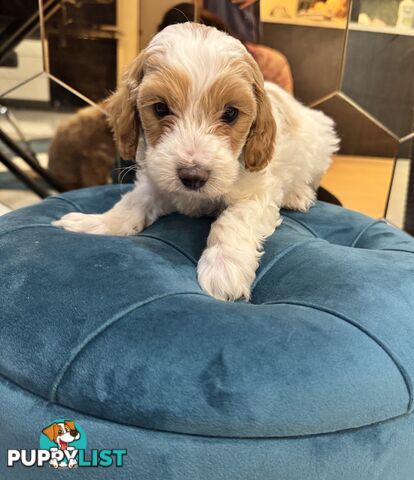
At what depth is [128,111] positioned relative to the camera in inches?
69.4

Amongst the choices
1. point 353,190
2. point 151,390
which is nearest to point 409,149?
point 353,190

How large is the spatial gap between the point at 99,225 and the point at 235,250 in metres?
0.59

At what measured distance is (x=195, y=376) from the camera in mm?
1160

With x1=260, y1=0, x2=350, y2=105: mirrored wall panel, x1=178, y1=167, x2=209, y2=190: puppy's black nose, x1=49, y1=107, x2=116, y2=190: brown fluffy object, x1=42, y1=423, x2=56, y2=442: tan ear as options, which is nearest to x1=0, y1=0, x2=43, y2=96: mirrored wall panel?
x1=49, y1=107, x2=116, y2=190: brown fluffy object

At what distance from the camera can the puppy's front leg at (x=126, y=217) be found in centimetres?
192

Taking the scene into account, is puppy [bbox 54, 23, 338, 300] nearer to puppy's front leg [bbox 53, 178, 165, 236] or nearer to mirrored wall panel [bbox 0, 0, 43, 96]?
puppy's front leg [bbox 53, 178, 165, 236]

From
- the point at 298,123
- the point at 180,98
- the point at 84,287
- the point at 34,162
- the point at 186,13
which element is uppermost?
the point at 186,13

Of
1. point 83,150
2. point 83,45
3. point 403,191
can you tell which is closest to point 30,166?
point 83,150

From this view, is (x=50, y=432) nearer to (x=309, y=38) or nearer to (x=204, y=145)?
(x=204, y=145)

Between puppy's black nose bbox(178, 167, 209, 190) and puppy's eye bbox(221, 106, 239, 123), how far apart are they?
0.71ft

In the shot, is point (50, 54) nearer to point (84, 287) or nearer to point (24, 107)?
point (24, 107)

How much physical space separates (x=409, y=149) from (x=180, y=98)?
2.08m

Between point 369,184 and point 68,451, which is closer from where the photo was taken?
point 68,451

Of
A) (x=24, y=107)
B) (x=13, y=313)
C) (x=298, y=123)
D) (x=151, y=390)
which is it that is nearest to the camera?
(x=151, y=390)
